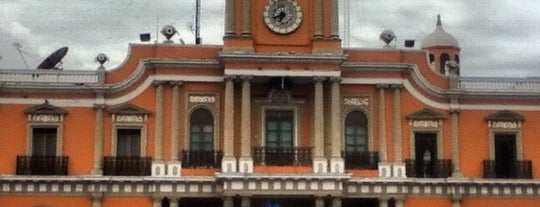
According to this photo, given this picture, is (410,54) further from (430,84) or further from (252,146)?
(252,146)

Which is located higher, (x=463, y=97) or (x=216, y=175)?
(x=463, y=97)

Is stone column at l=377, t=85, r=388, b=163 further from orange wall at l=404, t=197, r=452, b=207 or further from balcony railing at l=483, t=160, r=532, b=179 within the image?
balcony railing at l=483, t=160, r=532, b=179

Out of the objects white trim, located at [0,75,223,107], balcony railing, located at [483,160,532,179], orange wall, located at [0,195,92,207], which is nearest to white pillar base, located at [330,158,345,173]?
white trim, located at [0,75,223,107]

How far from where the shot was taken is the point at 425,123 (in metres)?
36.2

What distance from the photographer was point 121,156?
115ft

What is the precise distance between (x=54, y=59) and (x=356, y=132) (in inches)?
473

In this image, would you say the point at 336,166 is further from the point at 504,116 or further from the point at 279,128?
the point at 504,116

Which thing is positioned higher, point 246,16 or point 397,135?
point 246,16

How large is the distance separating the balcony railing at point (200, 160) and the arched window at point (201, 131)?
0.33 m

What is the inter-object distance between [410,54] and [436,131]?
9.85 ft

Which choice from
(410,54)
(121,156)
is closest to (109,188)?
(121,156)

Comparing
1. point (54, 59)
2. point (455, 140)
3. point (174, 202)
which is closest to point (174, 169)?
point (174, 202)

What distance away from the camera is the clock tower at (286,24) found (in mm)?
35344

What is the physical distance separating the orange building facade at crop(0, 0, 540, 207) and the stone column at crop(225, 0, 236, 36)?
0.05m
